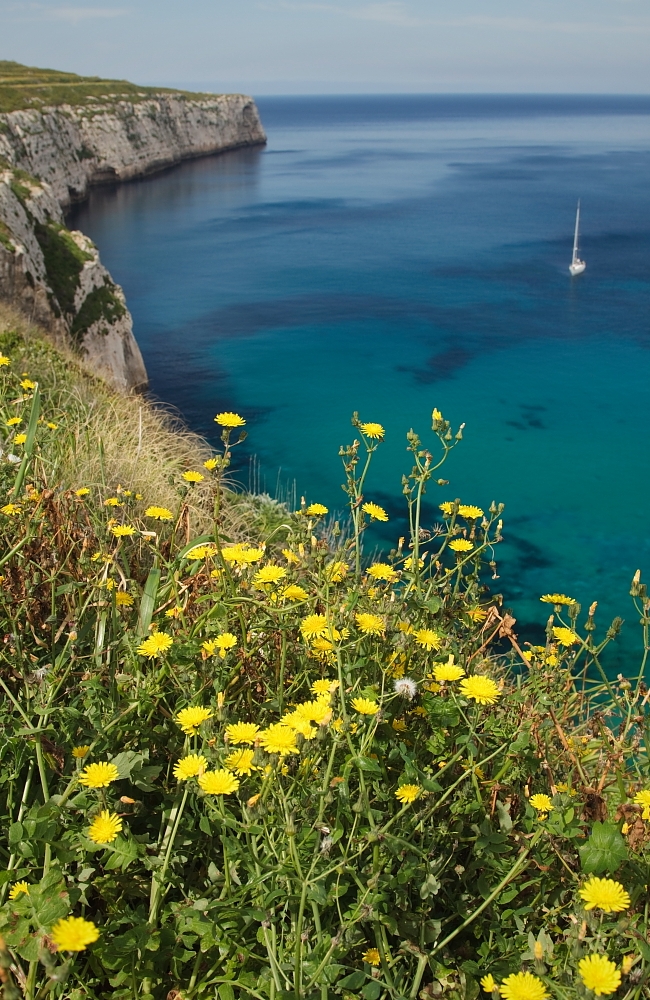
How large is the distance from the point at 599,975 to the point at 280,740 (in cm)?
72

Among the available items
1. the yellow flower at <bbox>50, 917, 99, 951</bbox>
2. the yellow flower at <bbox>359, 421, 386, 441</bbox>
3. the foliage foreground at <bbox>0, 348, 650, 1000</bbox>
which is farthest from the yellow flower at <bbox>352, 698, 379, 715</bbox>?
the yellow flower at <bbox>359, 421, 386, 441</bbox>

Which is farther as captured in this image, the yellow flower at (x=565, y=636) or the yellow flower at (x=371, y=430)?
the yellow flower at (x=371, y=430)

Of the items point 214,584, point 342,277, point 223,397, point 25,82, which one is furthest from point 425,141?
point 214,584

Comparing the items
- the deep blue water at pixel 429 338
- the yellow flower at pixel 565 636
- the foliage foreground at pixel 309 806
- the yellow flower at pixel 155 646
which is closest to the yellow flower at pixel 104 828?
the foliage foreground at pixel 309 806

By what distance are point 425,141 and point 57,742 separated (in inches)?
4200

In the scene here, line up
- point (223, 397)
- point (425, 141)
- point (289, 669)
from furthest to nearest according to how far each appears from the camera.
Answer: point (425, 141)
point (223, 397)
point (289, 669)

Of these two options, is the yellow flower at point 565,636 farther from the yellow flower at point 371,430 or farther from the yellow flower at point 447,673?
the yellow flower at point 371,430

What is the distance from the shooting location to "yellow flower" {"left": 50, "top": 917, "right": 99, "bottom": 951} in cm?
134

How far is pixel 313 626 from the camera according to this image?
2145 mm

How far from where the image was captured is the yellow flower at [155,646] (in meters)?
2.12

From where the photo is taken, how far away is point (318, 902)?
1556 millimetres

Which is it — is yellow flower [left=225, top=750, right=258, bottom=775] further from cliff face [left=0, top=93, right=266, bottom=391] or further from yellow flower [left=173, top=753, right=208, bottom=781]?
cliff face [left=0, top=93, right=266, bottom=391]

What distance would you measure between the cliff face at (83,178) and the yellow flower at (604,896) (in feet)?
37.0

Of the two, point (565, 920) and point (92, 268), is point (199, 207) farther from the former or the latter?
→ point (565, 920)
